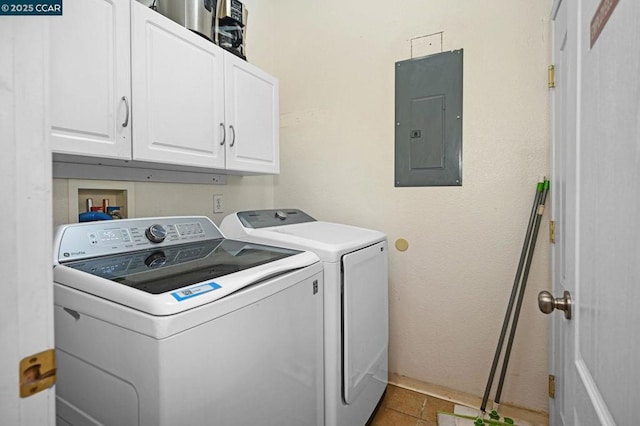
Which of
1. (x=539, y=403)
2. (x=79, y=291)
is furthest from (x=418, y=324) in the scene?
(x=79, y=291)

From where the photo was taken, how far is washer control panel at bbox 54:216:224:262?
3.85 ft

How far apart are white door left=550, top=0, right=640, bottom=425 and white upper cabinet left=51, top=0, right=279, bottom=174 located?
1.47m

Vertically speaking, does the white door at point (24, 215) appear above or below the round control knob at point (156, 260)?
above

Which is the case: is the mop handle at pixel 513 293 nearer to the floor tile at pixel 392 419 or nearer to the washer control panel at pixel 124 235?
the floor tile at pixel 392 419

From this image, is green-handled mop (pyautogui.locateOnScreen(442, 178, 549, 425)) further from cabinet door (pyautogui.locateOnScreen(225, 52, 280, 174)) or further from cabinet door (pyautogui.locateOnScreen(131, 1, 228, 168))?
cabinet door (pyautogui.locateOnScreen(131, 1, 228, 168))

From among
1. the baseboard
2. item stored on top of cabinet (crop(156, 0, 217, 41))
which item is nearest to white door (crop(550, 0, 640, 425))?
the baseboard

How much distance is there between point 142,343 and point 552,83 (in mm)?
2124

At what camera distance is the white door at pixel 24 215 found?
18.3 inches

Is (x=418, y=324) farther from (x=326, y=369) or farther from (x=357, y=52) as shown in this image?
(x=357, y=52)

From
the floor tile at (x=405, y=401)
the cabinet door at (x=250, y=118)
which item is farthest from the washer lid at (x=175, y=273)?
the floor tile at (x=405, y=401)

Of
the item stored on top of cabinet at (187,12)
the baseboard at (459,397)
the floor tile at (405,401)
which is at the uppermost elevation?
the item stored on top of cabinet at (187,12)

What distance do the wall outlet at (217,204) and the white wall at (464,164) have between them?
604mm

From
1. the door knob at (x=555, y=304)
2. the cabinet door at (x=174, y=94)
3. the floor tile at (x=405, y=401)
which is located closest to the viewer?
the door knob at (x=555, y=304)

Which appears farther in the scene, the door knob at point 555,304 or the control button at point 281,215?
the control button at point 281,215
